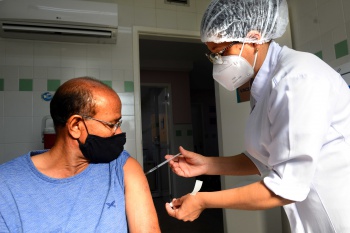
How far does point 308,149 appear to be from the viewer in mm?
750

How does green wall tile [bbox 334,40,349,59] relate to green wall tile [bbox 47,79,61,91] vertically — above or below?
above

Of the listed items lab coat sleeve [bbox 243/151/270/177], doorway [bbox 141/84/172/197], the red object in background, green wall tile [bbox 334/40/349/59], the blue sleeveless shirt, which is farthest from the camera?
doorway [bbox 141/84/172/197]

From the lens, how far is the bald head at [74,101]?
0.98 m

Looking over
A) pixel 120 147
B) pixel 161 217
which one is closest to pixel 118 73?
pixel 120 147

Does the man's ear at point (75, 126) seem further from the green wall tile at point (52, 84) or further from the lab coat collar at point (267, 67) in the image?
the green wall tile at point (52, 84)

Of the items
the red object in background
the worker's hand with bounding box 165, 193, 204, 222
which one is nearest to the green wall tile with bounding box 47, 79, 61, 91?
the red object in background

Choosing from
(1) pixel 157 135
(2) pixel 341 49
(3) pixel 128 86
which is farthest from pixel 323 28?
(1) pixel 157 135

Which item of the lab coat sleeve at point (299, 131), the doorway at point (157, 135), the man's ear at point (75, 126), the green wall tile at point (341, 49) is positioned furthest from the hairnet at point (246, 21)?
the doorway at point (157, 135)

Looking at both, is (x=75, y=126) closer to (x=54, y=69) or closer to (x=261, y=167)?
(x=261, y=167)

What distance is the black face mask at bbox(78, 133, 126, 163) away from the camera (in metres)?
0.99

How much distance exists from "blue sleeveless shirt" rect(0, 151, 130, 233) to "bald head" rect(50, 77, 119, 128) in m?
0.22

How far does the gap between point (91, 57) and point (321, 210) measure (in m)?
2.11

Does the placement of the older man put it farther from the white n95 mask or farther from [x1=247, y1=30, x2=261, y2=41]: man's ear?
[x1=247, y1=30, x2=261, y2=41]: man's ear

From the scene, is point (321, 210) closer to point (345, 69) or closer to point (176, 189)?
point (345, 69)
